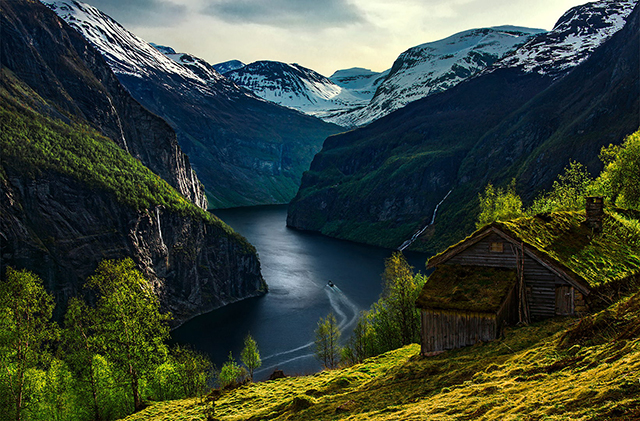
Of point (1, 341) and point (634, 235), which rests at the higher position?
point (634, 235)

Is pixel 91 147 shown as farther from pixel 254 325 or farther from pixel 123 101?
pixel 254 325

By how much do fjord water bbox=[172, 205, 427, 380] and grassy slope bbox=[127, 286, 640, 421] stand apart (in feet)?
161

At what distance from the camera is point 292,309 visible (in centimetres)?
10838

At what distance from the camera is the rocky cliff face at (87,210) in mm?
90250

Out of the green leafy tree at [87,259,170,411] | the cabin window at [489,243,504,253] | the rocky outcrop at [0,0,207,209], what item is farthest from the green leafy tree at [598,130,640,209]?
the rocky outcrop at [0,0,207,209]

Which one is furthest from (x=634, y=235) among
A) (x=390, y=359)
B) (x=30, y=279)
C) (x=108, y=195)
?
(x=108, y=195)

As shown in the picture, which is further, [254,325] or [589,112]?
[589,112]

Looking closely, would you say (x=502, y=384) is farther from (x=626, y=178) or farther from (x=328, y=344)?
(x=328, y=344)

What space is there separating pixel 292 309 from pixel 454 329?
8604 cm

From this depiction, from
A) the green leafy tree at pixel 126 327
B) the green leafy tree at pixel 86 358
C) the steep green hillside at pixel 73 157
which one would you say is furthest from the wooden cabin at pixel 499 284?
the steep green hillside at pixel 73 157

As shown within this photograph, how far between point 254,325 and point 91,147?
67.5 m

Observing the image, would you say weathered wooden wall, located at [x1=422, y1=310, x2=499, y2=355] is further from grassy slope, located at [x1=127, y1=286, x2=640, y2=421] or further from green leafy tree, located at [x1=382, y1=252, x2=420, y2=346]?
green leafy tree, located at [x1=382, y1=252, x2=420, y2=346]

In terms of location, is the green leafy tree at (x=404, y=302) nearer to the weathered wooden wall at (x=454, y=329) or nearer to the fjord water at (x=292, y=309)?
the weathered wooden wall at (x=454, y=329)

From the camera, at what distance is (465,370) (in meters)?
20.2
